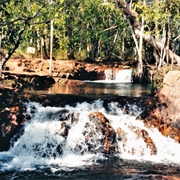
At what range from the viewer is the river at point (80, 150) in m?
11.2

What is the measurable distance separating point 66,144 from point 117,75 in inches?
711

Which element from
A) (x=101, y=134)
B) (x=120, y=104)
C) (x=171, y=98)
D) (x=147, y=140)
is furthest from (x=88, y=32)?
(x=147, y=140)

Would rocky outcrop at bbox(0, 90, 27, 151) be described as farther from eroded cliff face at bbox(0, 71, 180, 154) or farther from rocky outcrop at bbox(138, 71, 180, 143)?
rocky outcrop at bbox(138, 71, 180, 143)

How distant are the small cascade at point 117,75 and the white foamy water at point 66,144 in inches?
603

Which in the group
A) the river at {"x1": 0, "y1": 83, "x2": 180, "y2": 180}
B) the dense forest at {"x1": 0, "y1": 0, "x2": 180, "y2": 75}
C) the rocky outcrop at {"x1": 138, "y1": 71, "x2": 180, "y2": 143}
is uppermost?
the dense forest at {"x1": 0, "y1": 0, "x2": 180, "y2": 75}

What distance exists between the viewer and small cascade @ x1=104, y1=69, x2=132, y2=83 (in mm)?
31159

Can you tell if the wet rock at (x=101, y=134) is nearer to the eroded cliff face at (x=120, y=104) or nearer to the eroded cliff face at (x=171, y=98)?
the eroded cliff face at (x=120, y=104)

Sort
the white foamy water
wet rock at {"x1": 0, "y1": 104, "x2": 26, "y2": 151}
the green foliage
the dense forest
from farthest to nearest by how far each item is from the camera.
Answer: the green foliage, the dense forest, wet rock at {"x1": 0, "y1": 104, "x2": 26, "y2": 151}, the white foamy water

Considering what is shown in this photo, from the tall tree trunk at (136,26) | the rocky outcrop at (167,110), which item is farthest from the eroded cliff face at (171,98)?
the tall tree trunk at (136,26)

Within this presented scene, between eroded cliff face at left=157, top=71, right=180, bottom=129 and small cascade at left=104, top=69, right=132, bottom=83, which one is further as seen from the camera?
small cascade at left=104, top=69, right=132, bottom=83

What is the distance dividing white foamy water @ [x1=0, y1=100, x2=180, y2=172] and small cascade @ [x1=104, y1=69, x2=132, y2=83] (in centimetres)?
1533

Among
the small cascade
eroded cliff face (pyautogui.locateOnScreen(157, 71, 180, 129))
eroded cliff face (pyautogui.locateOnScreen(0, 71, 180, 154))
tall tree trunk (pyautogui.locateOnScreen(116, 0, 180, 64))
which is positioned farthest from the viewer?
the small cascade

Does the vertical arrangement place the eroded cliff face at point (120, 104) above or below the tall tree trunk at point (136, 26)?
below

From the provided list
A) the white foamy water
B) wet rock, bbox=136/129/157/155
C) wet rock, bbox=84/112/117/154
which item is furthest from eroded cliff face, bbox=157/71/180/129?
wet rock, bbox=84/112/117/154
